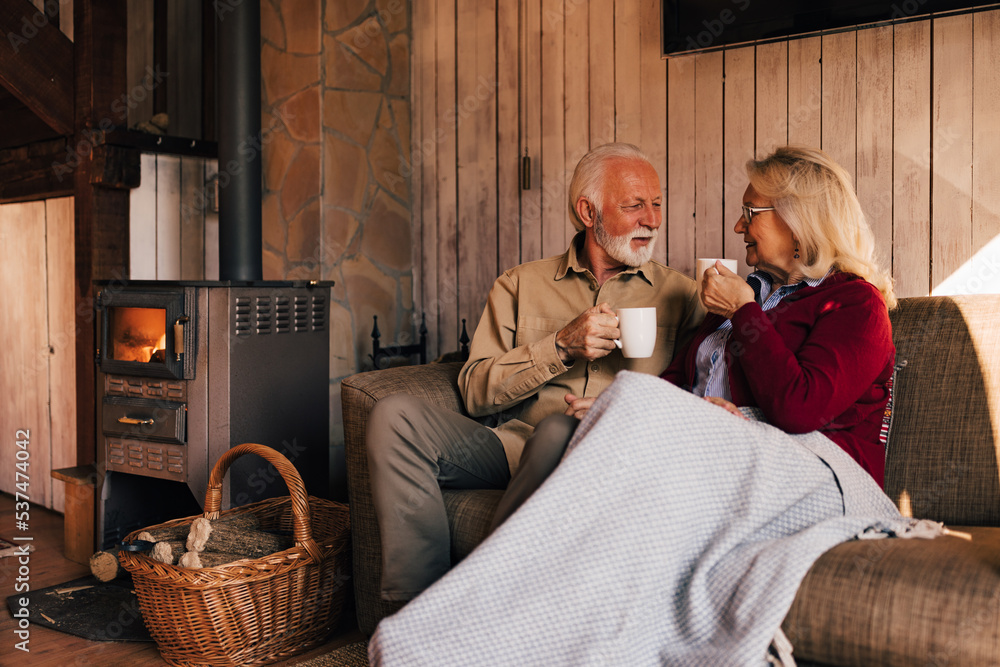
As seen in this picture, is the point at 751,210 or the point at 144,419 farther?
the point at 144,419

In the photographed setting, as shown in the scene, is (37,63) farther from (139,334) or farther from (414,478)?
(414,478)

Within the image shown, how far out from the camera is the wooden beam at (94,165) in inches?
122

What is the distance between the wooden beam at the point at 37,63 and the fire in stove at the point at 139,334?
3.46 ft

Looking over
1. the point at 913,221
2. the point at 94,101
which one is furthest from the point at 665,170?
the point at 94,101

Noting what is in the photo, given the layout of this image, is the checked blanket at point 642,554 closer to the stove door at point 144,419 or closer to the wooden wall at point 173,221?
the stove door at point 144,419

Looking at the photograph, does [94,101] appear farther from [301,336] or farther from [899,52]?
[899,52]

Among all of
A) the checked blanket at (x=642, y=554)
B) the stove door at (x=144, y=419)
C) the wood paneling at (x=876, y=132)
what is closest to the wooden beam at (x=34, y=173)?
the stove door at (x=144, y=419)

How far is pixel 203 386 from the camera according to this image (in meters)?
2.41

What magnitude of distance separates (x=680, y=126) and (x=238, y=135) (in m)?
1.65

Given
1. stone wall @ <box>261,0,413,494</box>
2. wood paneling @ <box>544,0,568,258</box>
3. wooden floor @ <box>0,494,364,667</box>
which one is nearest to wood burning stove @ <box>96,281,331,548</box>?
wooden floor @ <box>0,494,364,667</box>

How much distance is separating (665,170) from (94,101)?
221 cm

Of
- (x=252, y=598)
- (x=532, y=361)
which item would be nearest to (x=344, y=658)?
(x=252, y=598)

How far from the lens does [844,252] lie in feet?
5.89

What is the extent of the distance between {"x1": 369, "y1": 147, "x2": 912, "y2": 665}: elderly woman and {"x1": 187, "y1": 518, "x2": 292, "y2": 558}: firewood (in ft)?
2.78
